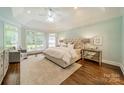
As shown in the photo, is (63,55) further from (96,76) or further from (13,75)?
(13,75)

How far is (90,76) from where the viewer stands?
5.60 feet

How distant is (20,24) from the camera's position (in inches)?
62.3

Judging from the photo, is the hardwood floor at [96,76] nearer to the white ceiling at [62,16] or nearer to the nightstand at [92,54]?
the nightstand at [92,54]

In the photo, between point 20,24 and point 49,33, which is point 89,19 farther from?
point 20,24

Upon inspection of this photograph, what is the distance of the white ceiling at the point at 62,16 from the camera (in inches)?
58.5

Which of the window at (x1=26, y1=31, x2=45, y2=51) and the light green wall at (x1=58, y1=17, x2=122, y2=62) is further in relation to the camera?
the window at (x1=26, y1=31, x2=45, y2=51)

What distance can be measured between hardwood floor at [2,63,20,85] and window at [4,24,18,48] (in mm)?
419

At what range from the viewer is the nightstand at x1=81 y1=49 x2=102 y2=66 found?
1769mm

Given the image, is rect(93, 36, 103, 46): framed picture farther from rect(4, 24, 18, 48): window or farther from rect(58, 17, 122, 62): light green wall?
rect(4, 24, 18, 48): window

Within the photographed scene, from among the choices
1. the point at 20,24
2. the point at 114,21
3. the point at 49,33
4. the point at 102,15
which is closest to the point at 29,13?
the point at 20,24

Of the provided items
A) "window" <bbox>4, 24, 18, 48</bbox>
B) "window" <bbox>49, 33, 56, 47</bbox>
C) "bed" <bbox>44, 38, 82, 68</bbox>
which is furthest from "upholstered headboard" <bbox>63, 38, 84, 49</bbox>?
"window" <bbox>4, 24, 18, 48</bbox>
